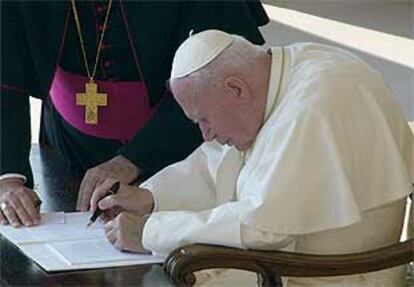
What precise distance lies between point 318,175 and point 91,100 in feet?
2.98

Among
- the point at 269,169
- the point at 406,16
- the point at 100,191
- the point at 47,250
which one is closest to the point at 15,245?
the point at 47,250

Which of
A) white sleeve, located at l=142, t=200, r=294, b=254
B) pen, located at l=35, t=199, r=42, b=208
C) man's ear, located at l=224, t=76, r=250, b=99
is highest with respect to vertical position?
man's ear, located at l=224, t=76, r=250, b=99

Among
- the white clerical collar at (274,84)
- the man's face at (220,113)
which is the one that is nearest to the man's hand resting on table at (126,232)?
the man's face at (220,113)

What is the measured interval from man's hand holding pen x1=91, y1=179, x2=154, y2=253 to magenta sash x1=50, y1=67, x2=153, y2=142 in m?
0.42

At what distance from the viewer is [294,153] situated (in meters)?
2.07

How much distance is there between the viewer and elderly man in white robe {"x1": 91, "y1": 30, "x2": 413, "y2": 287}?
2.06 metres

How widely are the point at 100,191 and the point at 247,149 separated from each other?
378 mm

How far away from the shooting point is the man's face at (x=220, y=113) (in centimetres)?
211

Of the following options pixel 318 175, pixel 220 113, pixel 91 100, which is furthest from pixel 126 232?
pixel 91 100

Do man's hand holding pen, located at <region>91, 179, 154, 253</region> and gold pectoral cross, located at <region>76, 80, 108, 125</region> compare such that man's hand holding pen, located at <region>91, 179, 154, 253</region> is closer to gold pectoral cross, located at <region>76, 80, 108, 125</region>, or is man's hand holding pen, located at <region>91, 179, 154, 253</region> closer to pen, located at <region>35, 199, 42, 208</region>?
pen, located at <region>35, 199, 42, 208</region>

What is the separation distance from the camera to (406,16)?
31.7 feet

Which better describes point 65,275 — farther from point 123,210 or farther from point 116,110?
point 116,110

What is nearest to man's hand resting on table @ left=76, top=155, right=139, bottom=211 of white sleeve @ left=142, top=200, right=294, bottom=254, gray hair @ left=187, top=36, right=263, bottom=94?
white sleeve @ left=142, top=200, right=294, bottom=254

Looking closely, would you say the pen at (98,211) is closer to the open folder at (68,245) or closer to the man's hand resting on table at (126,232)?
the open folder at (68,245)
